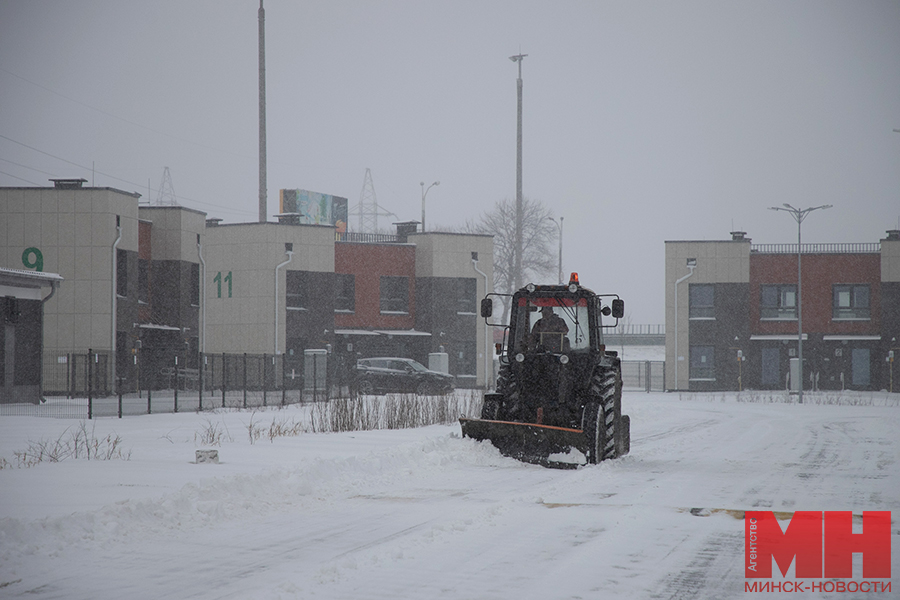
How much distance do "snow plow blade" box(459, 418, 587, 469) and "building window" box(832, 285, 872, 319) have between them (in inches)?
1749

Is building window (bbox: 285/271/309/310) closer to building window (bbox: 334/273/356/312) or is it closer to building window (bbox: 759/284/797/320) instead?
building window (bbox: 334/273/356/312)

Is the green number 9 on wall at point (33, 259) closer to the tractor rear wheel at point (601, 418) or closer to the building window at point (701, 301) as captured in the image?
the tractor rear wheel at point (601, 418)

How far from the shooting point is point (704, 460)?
1465 cm

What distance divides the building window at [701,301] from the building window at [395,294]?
17002 millimetres

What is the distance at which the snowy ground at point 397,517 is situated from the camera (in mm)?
6453

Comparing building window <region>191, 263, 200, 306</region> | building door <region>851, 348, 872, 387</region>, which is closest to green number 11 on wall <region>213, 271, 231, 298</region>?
building window <region>191, 263, 200, 306</region>

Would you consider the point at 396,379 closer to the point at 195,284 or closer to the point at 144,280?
the point at 195,284

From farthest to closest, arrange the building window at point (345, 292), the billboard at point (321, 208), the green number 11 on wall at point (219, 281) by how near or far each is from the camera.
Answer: the billboard at point (321, 208), the building window at point (345, 292), the green number 11 on wall at point (219, 281)

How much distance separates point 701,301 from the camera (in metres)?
53.3

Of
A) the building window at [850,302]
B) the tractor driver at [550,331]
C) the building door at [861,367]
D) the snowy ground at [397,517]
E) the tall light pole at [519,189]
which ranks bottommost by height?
the building door at [861,367]

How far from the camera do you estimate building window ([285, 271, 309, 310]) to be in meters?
44.8

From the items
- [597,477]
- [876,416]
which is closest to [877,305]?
[876,416]

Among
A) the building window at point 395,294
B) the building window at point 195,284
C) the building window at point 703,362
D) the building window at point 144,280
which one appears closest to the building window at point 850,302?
the building window at point 703,362
